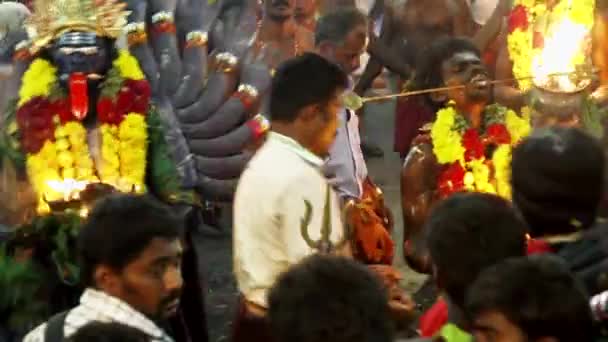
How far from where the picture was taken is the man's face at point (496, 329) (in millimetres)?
2611

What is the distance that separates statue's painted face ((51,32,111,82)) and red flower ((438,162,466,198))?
1562 mm

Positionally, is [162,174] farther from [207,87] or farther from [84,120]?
[207,87]

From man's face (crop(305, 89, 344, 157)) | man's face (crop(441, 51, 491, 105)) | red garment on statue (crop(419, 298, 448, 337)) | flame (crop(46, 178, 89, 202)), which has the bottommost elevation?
flame (crop(46, 178, 89, 202))

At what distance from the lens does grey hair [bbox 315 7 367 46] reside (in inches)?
222

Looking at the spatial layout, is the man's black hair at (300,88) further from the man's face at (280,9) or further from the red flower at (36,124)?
the man's face at (280,9)

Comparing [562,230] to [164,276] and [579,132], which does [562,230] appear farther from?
[164,276]

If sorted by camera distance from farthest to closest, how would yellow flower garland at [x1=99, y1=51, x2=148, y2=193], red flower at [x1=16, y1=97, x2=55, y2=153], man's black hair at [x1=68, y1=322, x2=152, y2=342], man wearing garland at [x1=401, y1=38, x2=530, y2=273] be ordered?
man wearing garland at [x1=401, y1=38, x2=530, y2=273]
red flower at [x1=16, y1=97, x2=55, y2=153]
yellow flower garland at [x1=99, y1=51, x2=148, y2=193]
man's black hair at [x1=68, y1=322, x2=152, y2=342]

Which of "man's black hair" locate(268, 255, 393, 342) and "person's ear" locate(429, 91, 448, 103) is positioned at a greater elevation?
"man's black hair" locate(268, 255, 393, 342)

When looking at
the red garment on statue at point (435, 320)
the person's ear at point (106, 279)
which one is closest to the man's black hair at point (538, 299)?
the red garment on statue at point (435, 320)

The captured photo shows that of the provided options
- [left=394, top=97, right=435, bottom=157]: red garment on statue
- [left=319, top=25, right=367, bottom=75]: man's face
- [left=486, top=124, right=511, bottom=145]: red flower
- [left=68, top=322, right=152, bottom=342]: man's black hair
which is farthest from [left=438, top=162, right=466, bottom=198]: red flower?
[left=68, top=322, right=152, bottom=342]: man's black hair

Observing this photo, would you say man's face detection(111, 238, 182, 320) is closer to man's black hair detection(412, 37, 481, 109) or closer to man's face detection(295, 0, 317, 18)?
man's black hair detection(412, 37, 481, 109)

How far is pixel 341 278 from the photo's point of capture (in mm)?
2645

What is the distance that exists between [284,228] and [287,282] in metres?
1.11

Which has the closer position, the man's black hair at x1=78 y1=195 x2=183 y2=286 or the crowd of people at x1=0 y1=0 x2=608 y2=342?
the crowd of people at x1=0 y1=0 x2=608 y2=342
